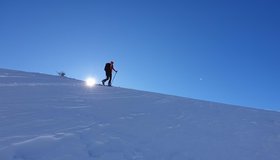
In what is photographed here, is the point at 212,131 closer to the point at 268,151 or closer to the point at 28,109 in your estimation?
the point at 268,151

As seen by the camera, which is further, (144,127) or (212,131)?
(212,131)

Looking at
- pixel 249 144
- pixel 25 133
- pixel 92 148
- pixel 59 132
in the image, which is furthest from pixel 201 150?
pixel 25 133

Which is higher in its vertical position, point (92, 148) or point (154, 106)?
point (154, 106)

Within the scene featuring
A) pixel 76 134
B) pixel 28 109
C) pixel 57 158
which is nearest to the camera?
pixel 57 158

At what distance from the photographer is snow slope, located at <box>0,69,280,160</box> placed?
592 cm

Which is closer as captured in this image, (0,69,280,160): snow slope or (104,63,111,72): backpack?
(0,69,280,160): snow slope

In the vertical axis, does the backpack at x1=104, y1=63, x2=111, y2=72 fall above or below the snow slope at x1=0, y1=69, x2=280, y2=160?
above

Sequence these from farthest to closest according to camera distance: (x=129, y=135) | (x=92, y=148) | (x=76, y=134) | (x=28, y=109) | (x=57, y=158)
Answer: (x=28, y=109) → (x=129, y=135) → (x=76, y=134) → (x=92, y=148) → (x=57, y=158)

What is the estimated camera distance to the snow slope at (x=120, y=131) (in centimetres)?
592

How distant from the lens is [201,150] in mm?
6875

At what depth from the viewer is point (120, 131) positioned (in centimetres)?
739

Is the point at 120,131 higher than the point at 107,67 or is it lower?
lower

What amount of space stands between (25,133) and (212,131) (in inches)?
178

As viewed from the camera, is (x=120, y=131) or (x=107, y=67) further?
(x=107, y=67)
